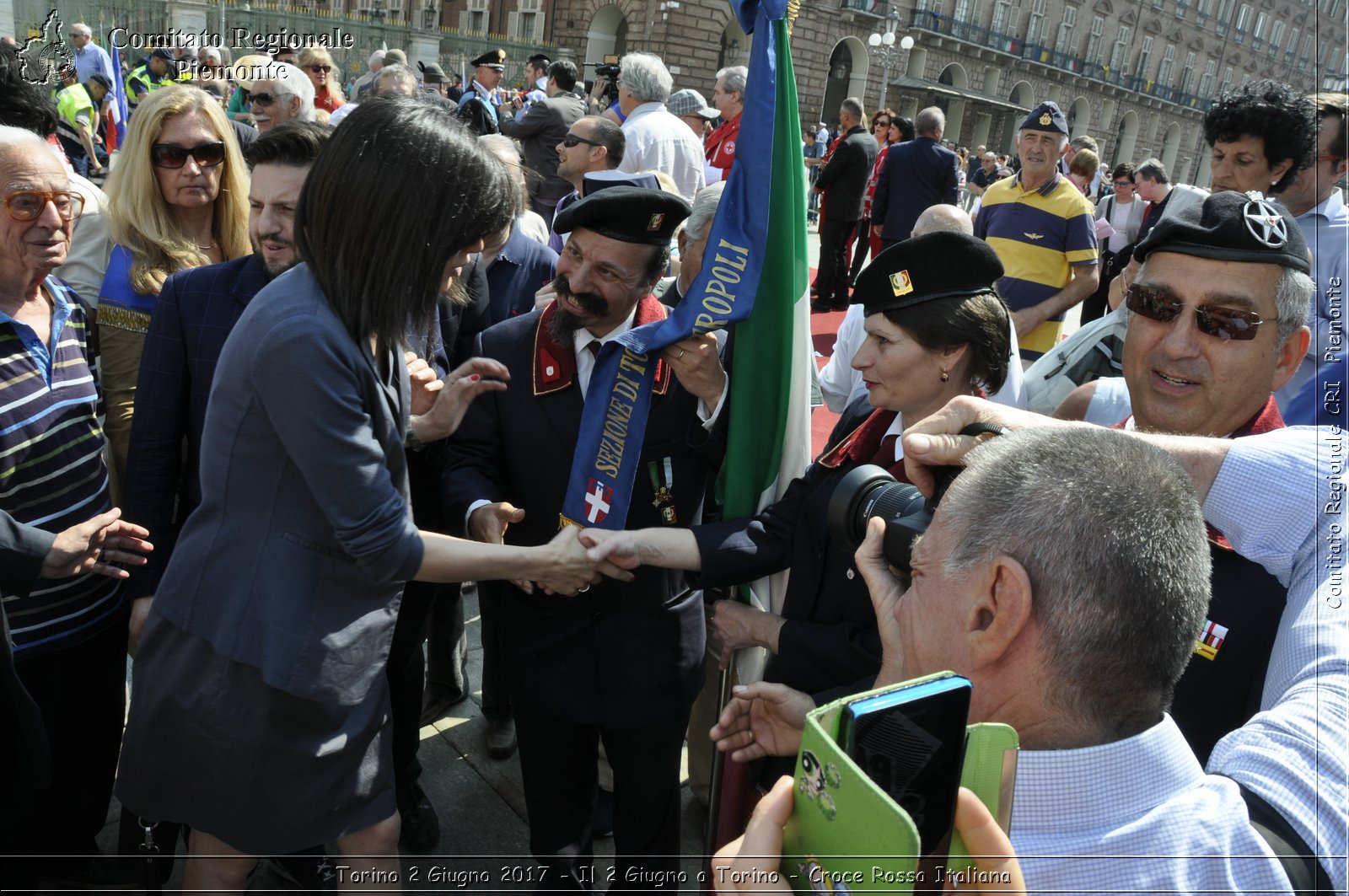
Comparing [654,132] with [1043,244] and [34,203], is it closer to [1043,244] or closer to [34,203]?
[1043,244]

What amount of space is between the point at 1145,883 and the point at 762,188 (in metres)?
1.70

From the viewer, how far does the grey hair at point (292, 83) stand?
487 centimetres

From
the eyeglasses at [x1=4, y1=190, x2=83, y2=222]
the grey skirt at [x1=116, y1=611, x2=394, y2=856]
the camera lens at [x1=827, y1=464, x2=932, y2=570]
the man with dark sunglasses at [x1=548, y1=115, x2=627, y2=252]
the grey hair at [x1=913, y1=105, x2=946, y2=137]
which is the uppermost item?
the grey hair at [x1=913, y1=105, x2=946, y2=137]

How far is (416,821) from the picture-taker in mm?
2793

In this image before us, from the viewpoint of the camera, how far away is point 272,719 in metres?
1.80

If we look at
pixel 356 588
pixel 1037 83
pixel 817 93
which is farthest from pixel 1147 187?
pixel 1037 83

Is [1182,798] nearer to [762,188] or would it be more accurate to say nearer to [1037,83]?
[762,188]

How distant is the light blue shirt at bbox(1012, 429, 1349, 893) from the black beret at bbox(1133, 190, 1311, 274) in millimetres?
734

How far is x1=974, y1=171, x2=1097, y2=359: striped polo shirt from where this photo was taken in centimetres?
511


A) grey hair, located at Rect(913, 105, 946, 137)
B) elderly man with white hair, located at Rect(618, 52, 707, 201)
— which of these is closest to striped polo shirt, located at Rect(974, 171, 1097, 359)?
elderly man with white hair, located at Rect(618, 52, 707, 201)

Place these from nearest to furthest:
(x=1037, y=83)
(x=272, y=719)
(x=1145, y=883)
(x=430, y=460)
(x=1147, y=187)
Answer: (x=1145, y=883), (x=272, y=719), (x=430, y=460), (x=1147, y=187), (x=1037, y=83)

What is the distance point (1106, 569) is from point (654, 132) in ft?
17.5

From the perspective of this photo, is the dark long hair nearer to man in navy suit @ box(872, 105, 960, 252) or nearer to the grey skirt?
the grey skirt

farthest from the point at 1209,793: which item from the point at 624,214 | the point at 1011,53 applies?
the point at 1011,53
